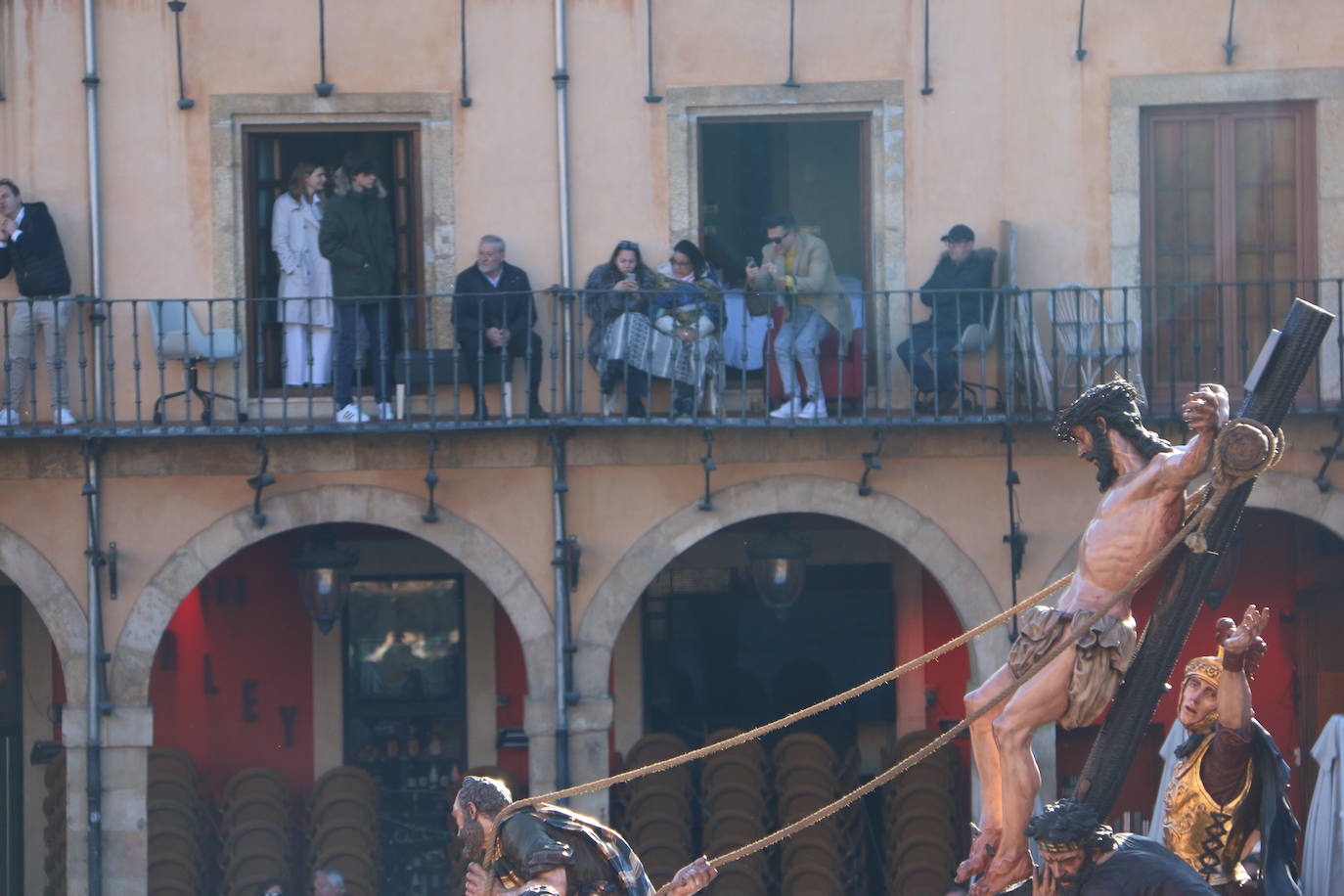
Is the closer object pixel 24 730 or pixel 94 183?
pixel 94 183

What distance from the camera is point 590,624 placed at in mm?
15383

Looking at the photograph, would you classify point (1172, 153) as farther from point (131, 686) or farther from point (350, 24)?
point (131, 686)

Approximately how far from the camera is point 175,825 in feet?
52.6

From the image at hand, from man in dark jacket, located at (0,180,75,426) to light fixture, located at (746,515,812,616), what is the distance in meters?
4.58

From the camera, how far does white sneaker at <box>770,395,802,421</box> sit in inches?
586

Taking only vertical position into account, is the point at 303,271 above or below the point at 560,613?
above

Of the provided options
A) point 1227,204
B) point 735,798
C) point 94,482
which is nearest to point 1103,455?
point 1227,204

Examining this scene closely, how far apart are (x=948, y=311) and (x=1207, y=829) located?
675cm

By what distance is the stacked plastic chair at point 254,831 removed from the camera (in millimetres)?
15914

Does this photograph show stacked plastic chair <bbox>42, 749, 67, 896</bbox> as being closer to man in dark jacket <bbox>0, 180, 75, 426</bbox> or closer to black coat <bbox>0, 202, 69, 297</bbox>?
man in dark jacket <bbox>0, 180, 75, 426</bbox>

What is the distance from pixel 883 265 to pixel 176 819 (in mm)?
6025

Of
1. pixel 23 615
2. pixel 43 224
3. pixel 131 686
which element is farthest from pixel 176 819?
pixel 43 224

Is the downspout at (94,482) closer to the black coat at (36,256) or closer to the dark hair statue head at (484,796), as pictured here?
the black coat at (36,256)

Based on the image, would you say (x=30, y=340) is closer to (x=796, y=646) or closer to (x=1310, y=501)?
(x=796, y=646)
